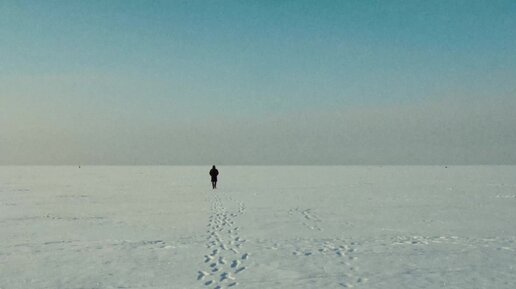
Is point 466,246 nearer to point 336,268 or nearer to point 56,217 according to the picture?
point 336,268

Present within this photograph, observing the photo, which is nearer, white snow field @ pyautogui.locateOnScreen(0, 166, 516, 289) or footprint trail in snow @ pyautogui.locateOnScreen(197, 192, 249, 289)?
footprint trail in snow @ pyautogui.locateOnScreen(197, 192, 249, 289)

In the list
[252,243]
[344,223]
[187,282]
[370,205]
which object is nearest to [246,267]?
[187,282]

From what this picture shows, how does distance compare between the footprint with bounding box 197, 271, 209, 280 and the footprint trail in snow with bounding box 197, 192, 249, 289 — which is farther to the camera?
the footprint with bounding box 197, 271, 209, 280

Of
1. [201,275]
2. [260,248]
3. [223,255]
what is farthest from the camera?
[260,248]

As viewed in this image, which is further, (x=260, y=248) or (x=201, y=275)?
(x=260, y=248)

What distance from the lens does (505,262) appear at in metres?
9.38

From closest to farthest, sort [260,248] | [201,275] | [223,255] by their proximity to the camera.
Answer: [201,275] → [223,255] → [260,248]

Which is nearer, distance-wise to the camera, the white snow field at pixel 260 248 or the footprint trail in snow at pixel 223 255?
the footprint trail in snow at pixel 223 255

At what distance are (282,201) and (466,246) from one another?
12968 millimetres

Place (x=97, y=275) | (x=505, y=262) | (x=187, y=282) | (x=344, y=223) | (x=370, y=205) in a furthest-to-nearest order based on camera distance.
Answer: (x=370, y=205)
(x=344, y=223)
(x=505, y=262)
(x=97, y=275)
(x=187, y=282)

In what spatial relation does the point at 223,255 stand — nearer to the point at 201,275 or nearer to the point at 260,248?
the point at 260,248

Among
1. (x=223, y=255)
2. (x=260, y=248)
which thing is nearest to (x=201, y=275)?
(x=223, y=255)

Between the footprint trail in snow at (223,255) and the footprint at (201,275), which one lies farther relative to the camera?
the footprint at (201,275)

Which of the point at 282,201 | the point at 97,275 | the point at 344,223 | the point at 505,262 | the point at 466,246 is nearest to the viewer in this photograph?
the point at 97,275
